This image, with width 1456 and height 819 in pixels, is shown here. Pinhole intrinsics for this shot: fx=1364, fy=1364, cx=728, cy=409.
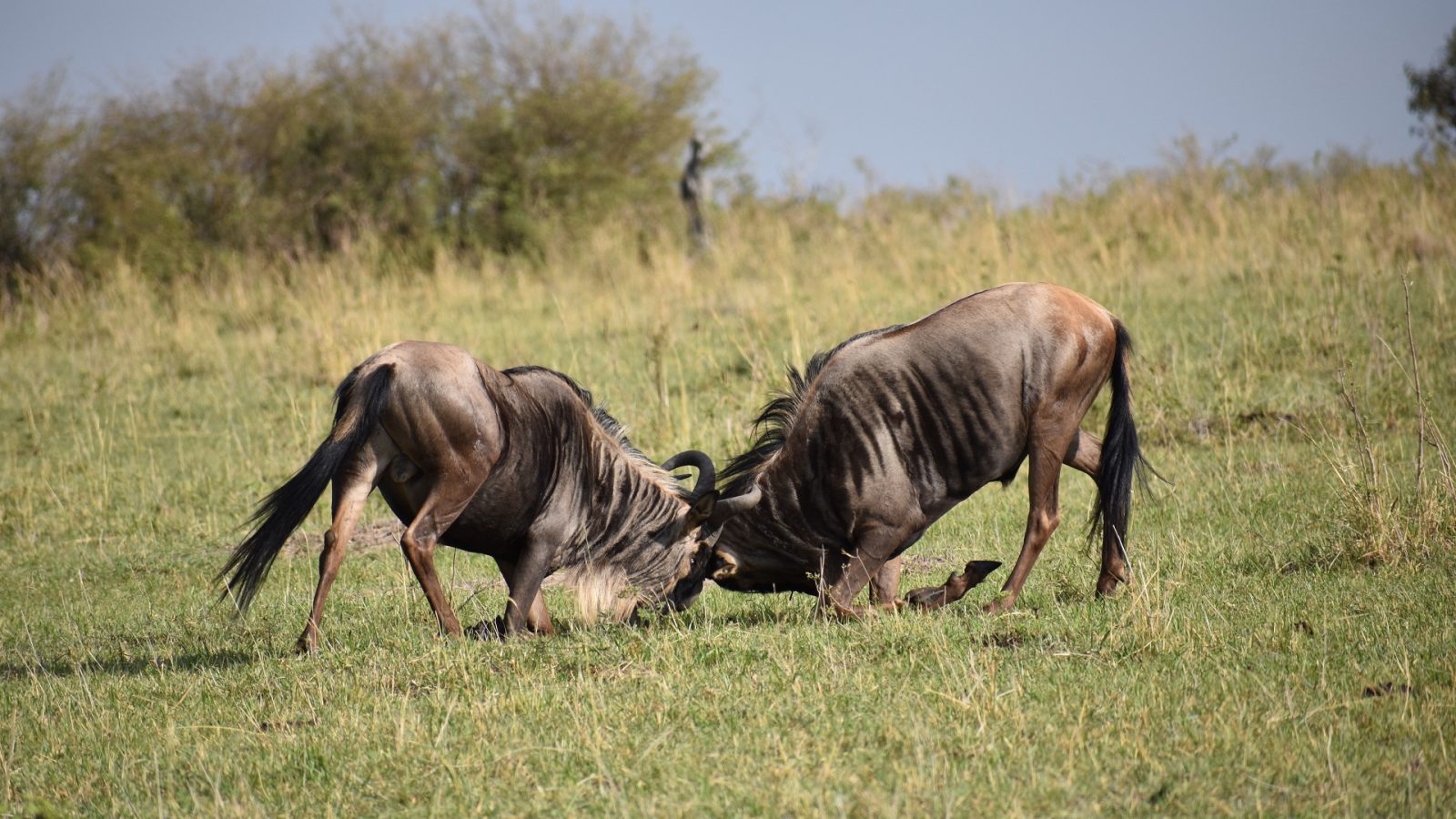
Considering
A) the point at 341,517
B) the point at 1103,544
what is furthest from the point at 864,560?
the point at 341,517

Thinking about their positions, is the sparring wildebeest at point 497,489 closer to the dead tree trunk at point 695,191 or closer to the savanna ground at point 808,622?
the savanna ground at point 808,622

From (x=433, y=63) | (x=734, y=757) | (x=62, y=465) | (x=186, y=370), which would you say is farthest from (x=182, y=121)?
(x=734, y=757)

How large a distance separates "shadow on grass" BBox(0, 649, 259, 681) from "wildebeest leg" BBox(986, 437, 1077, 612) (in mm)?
3344

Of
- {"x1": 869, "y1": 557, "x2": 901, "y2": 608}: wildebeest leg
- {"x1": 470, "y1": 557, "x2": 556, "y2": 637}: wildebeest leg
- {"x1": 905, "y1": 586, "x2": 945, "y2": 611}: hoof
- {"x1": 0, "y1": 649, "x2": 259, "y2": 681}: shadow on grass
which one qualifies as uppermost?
{"x1": 0, "y1": 649, "x2": 259, "y2": 681}: shadow on grass

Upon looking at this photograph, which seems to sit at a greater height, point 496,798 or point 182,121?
point 182,121

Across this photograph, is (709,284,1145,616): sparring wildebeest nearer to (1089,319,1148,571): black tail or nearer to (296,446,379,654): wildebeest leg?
(1089,319,1148,571): black tail

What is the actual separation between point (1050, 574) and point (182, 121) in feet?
68.1

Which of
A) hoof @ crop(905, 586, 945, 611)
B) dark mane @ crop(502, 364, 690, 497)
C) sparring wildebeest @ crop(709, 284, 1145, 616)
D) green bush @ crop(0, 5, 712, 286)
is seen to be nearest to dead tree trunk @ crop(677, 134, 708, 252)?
green bush @ crop(0, 5, 712, 286)

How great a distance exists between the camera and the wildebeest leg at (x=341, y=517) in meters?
5.66

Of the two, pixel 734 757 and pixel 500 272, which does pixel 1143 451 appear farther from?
pixel 500 272

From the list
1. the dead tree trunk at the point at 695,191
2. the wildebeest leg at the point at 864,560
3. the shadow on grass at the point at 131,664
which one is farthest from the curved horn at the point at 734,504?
the dead tree trunk at the point at 695,191

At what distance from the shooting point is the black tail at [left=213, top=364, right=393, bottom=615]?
5.63 metres

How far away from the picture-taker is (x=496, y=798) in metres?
4.00

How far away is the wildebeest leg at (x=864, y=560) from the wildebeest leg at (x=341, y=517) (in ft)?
→ 6.76
